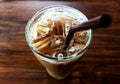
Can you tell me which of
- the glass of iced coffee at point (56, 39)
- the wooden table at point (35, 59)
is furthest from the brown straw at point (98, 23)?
the wooden table at point (35, 59)

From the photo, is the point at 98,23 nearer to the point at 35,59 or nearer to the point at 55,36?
the point at 55,36

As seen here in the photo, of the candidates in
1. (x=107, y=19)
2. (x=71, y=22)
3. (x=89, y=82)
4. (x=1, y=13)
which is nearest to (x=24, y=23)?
(x=1, y=13)

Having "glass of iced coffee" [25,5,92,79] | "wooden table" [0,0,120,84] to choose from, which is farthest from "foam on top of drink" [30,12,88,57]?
"wooden table" [0,0,120,84]

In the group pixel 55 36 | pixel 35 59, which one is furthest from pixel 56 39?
pixel 35 59

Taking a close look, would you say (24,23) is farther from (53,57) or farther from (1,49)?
(53,57)

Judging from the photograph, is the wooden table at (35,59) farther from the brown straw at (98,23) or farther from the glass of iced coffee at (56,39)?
the brown straw at (98,23)

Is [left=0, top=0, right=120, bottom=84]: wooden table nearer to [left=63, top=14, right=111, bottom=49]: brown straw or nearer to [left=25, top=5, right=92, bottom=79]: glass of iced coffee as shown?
[left=25, top=5, right=92, bottom=79]: glass of iced coffee
